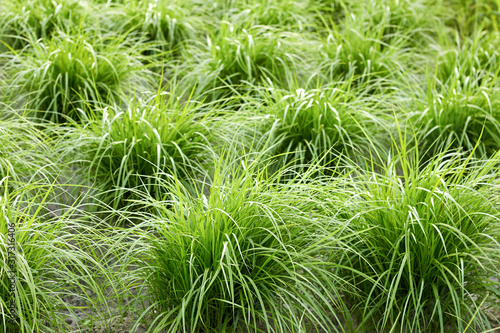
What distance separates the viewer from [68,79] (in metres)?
3.62

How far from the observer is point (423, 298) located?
2.37m

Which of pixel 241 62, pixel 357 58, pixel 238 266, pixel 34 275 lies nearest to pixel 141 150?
pixel 34 275

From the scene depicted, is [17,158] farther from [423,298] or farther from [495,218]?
[495,218]

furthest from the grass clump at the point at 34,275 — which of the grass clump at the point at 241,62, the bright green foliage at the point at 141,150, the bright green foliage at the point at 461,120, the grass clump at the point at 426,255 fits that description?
the bright green foliage at the point at 461,120

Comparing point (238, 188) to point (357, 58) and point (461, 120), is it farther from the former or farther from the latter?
point (357, 58)

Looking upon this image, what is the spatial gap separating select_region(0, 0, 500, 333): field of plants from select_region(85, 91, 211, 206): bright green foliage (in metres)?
0.02

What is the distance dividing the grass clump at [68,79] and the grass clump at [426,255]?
1962 millimetres

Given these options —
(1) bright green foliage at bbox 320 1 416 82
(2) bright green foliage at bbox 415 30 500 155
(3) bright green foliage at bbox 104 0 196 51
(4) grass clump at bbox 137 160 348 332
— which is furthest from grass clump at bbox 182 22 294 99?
(4) grass clump at bbox 137 160 348 332

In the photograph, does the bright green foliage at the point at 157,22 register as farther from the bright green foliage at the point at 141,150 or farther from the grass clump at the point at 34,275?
the grass clump at the point at 34,275

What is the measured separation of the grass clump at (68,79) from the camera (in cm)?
357

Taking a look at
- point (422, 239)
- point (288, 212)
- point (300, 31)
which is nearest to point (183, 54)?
point (300, 31)

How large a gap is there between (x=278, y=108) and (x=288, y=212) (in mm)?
1103

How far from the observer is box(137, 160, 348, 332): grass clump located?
7.30 ft

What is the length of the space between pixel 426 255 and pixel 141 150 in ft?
5.29
